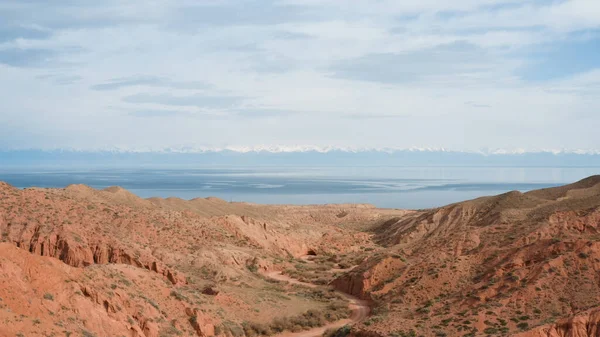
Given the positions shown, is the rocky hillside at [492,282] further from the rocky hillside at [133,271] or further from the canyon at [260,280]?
the rocky hillside at [133,271]

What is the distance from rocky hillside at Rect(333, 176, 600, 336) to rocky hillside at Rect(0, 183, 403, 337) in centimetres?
443

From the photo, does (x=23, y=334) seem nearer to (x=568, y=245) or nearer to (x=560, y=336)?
(x=560, y=336)

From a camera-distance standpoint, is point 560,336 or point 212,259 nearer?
point 560,336

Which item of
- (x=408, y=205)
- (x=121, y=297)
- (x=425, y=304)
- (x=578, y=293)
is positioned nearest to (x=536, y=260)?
(x=578, y=293)

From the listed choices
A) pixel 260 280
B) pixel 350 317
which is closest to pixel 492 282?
pixel 350 317

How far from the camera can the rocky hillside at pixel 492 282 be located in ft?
98.1

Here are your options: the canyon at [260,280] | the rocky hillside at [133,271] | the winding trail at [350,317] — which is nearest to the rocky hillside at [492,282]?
the canyon at [260,280]

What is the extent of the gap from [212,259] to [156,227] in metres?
6.42

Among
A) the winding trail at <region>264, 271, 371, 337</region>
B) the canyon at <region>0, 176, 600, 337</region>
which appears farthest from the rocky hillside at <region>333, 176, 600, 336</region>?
the winding trail at <region>264, 271, 371, 337</region>

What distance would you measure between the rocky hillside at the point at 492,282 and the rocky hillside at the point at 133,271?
443cm

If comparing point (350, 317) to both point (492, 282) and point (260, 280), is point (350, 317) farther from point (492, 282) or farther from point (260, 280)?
point (260, 280)

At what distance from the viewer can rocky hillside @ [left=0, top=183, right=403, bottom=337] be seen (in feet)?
79.9

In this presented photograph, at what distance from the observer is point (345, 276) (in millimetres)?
45719

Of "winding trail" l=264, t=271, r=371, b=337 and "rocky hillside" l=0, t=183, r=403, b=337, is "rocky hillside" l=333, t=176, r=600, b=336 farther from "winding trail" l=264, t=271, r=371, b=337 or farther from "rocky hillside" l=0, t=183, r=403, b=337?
"rocky hillside" l=0, t=183, r=403, b=337
